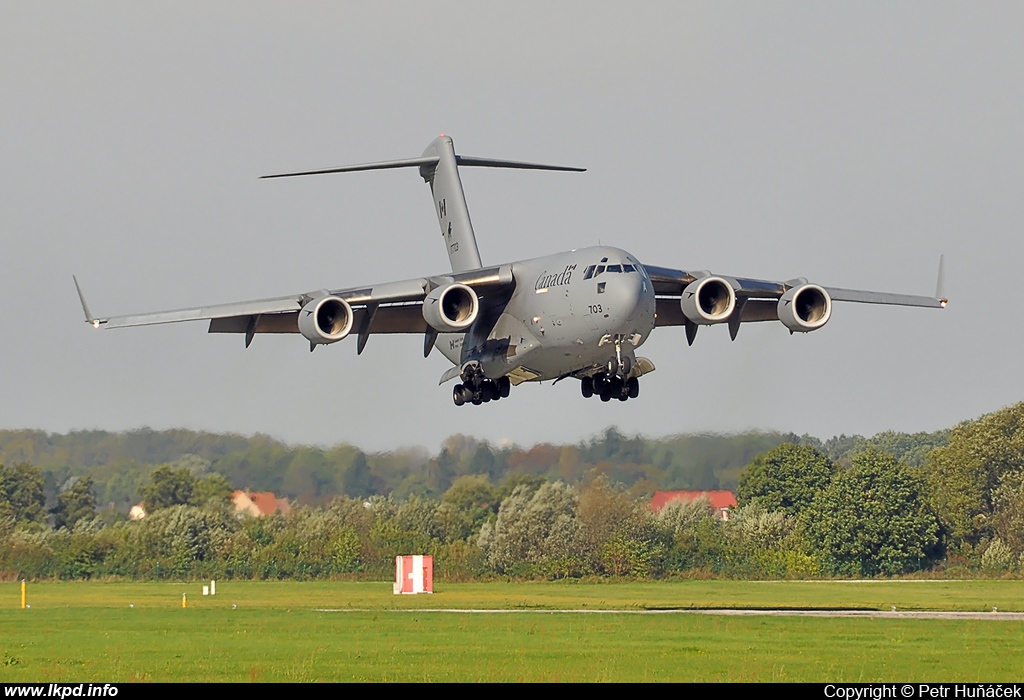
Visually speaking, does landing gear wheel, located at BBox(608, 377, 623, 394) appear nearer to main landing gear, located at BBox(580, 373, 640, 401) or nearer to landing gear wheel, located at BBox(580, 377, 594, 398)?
main landing gear, located at BBox(580, 373, 640, 401)

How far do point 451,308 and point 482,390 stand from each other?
199cm

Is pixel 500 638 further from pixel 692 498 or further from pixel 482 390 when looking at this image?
pixel 692 498

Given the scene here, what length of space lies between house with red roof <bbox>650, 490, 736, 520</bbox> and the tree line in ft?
0.53

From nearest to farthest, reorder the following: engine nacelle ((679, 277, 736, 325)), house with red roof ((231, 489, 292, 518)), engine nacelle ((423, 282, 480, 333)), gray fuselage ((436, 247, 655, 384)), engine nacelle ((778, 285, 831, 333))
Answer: gray fuselage ((436, 247, 655, 384)) → engine nacelle ((423, 282, 480, 333)) → engine nacelle ((679, 277, 736, 325)) → engine nacelle ((778, 285, 831, 333)) → house with red roof ((231, 489, 292, 518))

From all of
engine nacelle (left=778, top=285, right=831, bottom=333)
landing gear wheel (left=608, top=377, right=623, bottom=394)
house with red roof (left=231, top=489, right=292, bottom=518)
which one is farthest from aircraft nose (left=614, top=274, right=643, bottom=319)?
house with red roof (left=231, top=489, right=292, bottom=518)

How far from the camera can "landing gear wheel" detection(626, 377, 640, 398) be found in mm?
22531

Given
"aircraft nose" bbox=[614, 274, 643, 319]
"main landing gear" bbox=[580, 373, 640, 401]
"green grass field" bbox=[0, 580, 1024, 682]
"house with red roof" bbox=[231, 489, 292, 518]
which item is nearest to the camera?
"green grass field" bbox=[0, 580, 1024, 682]

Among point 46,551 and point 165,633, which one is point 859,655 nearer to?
point 165,633

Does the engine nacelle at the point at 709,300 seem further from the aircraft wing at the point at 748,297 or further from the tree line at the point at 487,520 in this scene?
the tree line at the point at 487,520

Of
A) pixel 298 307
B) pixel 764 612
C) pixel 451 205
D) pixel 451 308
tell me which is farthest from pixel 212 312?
pixel 764 612

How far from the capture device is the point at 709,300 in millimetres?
22078

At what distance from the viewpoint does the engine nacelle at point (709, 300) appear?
2189cm

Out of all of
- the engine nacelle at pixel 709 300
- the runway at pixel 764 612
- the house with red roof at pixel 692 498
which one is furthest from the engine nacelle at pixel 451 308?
the house with red roof at pixel 692 498
